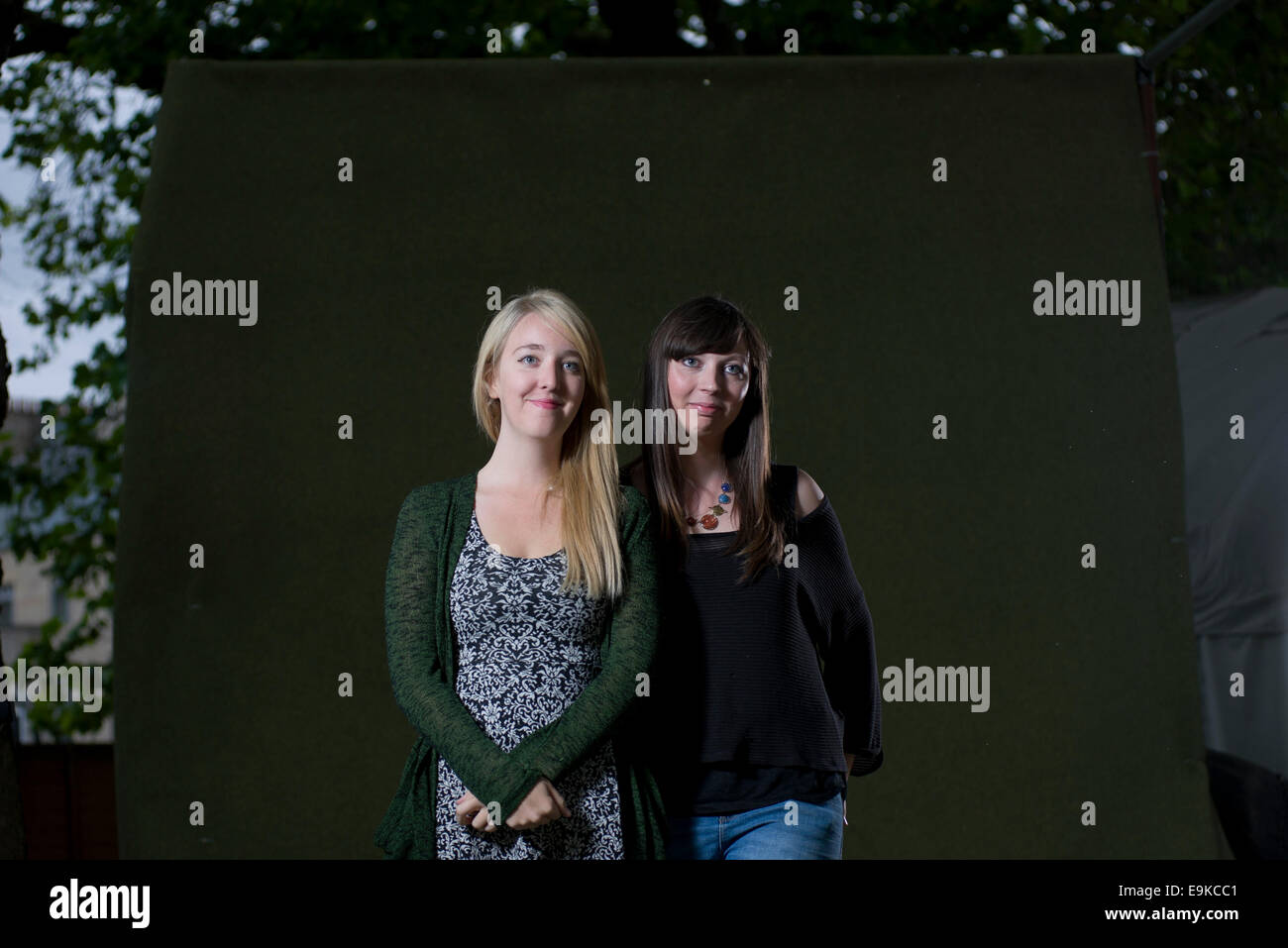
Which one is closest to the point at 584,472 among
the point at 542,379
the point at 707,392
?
the point at 542,379

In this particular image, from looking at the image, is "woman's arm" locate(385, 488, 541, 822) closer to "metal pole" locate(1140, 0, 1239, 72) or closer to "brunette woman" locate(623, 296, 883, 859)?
"brunette woman" locate(623, 296, 883, 859)

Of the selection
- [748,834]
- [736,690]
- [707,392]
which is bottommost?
[748,834]

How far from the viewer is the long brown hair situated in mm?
2352

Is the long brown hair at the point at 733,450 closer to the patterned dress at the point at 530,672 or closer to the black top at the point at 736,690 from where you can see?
the black top at the point at 736,690

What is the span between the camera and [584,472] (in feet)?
7.49

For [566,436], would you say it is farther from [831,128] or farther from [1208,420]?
[1208,420]

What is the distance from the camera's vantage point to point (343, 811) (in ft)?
10.7

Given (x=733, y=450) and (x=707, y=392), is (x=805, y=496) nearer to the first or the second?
(x=733, y=450)

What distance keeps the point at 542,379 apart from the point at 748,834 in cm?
86

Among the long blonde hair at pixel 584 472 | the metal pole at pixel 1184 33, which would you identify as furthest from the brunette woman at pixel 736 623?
the metal pole at pixel 1184 33

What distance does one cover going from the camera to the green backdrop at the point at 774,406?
3262 mm

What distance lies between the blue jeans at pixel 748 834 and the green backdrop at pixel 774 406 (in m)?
1.05

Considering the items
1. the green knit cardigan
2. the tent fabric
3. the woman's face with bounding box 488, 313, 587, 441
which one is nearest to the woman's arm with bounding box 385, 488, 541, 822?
the green knit cardigan
